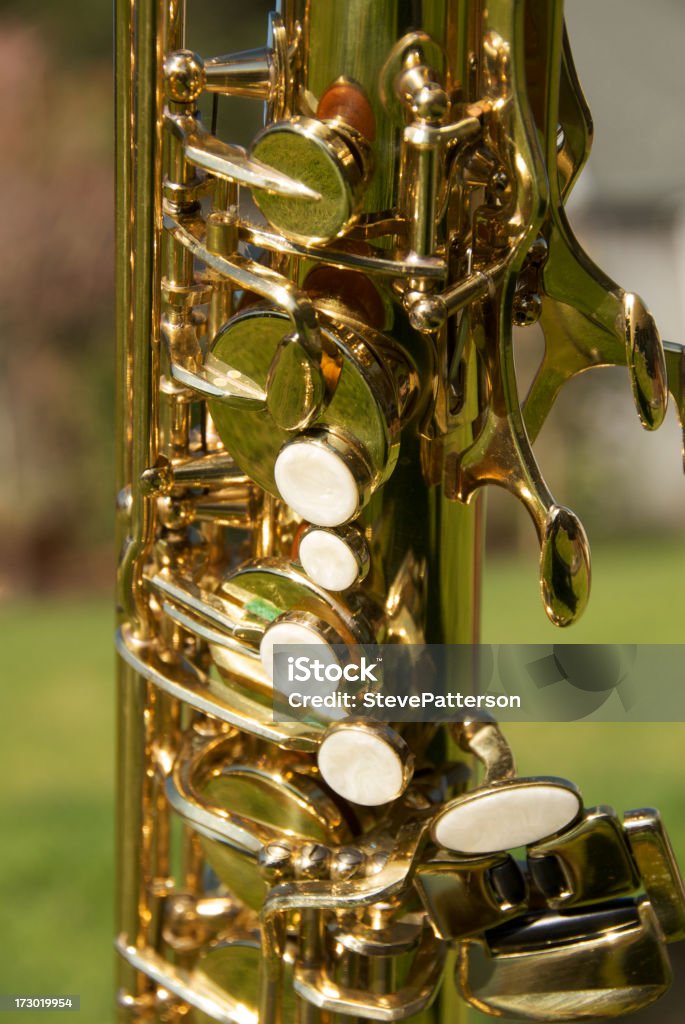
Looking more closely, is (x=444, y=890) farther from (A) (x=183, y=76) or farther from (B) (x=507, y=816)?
(A) (x=183, y=76)

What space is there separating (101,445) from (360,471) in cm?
254

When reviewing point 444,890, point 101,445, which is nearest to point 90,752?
point 101,445

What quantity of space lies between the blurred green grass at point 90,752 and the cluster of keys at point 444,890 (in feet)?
1.22

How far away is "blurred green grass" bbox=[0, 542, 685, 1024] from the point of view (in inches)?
59.2

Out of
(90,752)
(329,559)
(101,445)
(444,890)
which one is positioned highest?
(329,559)

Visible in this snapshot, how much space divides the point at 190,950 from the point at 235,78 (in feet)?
1.44

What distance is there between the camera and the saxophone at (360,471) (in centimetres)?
50

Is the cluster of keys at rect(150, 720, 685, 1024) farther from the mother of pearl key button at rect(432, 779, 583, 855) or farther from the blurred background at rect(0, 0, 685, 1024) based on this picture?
the blurred background at rect(0, 0, 685, 1024)

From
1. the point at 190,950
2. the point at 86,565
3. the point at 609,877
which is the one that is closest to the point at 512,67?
the point at 609,877

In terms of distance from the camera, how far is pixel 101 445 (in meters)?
2.98

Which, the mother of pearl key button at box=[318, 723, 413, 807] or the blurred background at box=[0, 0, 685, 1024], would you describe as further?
the blurred background at box=[0, 0, 685, 1024]

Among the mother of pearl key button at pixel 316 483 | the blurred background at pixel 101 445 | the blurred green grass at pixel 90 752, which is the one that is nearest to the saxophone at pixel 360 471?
the mother of pearl key button at pixel 316 483

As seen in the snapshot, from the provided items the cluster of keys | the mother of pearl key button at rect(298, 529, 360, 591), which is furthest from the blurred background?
the mother of pearl key button at rect(298, 529, 360, 591)

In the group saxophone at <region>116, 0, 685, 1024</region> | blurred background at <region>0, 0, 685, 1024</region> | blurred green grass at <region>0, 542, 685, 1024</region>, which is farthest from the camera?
blurred background at <region>0, 0, 685, 1024</region>
